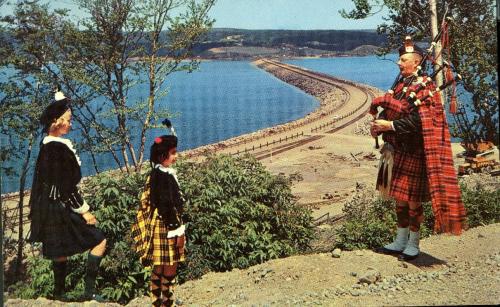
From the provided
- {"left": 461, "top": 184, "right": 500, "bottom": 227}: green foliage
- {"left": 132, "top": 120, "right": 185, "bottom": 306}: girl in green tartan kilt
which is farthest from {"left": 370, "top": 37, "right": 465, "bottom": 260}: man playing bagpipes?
{"left": 132, "top": 120, "right": 185, "bottom": 306}: girl in green tartan kilt

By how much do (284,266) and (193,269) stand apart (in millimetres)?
965

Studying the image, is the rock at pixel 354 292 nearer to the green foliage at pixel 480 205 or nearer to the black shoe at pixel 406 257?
the black shoe at pixel 406 257

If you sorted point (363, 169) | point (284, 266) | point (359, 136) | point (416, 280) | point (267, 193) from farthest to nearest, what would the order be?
point (359, 136), point (363, 169), point (267, 193), point (284, 266), point (416, 280)

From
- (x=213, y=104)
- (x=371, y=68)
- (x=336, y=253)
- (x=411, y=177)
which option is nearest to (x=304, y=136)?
(x=213, y=104)

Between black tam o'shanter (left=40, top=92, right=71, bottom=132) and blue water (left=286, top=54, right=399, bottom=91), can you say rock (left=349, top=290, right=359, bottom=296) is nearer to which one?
blue water (left=286, top=54, right=399, bottom=91)

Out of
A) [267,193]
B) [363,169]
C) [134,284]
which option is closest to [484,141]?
[363,169]

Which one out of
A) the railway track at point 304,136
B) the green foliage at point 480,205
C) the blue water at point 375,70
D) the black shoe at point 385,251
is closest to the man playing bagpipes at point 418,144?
the blue water at point 375,70

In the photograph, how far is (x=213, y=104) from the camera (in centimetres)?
716

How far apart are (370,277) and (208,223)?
5.89 feet

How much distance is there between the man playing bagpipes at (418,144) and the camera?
5.81 metres

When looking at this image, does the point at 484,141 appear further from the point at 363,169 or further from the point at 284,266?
the point at 284,266

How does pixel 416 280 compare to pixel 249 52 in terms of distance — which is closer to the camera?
pixel 416 280

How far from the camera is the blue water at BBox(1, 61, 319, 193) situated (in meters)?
6.27

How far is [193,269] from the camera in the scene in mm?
6469
